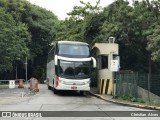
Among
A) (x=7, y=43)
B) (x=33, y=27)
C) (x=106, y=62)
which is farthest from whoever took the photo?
(x=33, y=27)

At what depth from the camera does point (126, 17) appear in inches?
1330

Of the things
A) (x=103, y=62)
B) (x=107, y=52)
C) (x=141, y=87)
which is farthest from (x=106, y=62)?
(x=141, y=87)

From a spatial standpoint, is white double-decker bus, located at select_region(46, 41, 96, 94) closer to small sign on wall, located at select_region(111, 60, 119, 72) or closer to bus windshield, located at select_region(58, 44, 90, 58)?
bus windshield, located at select_region(58, 44, 90, 58)

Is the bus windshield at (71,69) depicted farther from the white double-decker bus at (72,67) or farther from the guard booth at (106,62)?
the guard booth at (106,62)

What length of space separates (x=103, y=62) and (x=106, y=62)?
1.82 feet

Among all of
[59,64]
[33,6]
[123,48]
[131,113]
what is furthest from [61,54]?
[33,6]

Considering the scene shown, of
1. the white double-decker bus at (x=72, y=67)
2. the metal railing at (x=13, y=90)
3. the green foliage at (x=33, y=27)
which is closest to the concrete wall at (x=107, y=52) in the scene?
the white double-decker bus at (x=72, y=67)

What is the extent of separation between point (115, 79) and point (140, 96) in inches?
155

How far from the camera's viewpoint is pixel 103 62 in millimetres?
31922

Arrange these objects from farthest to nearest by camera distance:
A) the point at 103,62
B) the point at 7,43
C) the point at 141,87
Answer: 1. the point at 7,43
2. the point at 103,62
3. the point at 141,87

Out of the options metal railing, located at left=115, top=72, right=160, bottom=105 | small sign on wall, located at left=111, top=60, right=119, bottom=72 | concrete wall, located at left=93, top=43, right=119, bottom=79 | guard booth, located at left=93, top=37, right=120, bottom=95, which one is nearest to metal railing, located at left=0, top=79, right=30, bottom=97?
guard booth, located at left=93, top=37, right=120, bottom=95

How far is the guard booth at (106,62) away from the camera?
30000 millimetres

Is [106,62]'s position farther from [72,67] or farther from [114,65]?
[114,65]

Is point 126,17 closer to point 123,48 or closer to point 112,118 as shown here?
point 123,48
